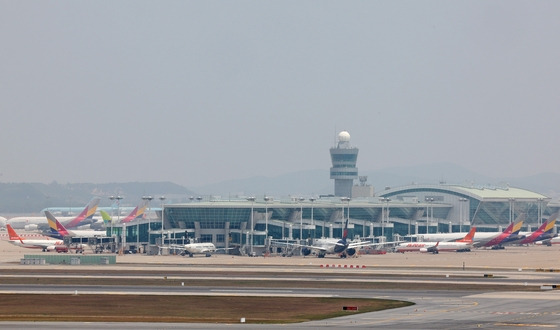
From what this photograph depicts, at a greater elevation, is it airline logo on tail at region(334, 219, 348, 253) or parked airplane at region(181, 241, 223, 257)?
airline logo on tail at region(334, 219, 348, 253)

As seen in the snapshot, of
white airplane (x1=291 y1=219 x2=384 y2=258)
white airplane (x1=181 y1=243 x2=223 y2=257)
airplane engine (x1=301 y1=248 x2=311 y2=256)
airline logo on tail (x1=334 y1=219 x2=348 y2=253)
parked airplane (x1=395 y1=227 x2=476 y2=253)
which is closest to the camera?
airline logo on tail (x1=334 y1=219 x2=348 y2=253)

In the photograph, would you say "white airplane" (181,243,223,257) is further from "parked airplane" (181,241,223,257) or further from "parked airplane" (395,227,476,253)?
"parked airplane" (395,227,476,253)

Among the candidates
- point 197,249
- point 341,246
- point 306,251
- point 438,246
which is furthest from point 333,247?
point 438,246

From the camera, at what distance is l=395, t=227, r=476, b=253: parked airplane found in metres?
194

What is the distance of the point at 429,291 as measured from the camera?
99688mm

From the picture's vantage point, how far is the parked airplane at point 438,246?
194 meters

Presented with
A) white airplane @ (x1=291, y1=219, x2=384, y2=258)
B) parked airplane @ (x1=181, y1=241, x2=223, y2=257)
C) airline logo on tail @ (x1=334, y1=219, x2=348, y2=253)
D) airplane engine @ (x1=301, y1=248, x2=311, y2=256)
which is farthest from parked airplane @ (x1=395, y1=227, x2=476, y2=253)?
parked airplane @ (x1=181, y1=241, x2=223, y2=257)

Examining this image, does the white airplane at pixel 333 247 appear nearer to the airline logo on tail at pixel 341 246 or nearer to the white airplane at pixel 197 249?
the airline logo on tail at pixel 341 246

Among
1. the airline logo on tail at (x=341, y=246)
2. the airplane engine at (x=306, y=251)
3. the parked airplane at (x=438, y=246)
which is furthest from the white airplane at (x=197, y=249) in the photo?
the parked airplane at (x=438, y=246)

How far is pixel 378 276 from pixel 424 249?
236 ft

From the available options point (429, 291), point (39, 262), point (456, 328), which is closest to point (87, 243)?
point (39, 262)

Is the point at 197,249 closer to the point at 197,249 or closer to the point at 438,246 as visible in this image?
the point at 197,249

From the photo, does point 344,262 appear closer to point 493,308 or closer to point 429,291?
point 429,291

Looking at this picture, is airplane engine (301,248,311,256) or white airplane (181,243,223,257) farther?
airplane engine (301,248,311,256)
